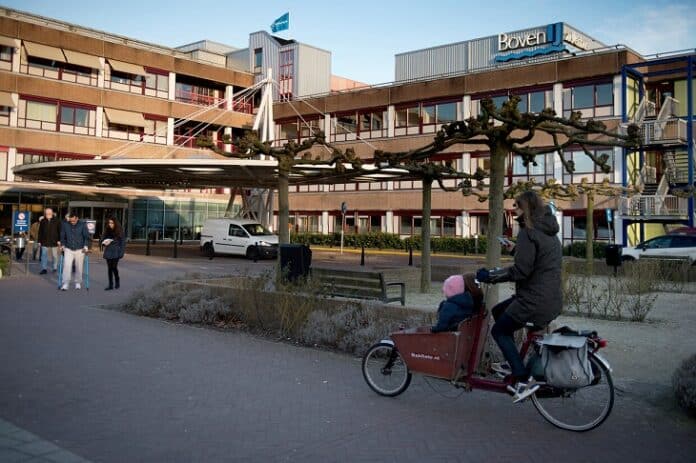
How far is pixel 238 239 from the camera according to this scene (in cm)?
2966

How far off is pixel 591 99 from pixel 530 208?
33.4 metres

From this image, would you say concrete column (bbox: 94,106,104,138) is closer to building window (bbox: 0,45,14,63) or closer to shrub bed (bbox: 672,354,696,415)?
building window (bbox: 0,45,14,63)

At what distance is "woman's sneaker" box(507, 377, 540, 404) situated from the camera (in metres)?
5.23

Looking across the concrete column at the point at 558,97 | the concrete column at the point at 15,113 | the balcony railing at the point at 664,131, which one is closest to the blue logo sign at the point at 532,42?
the concrete column at the point at 558,97

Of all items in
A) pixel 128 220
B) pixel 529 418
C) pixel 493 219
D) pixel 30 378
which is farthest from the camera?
pixel 128 220

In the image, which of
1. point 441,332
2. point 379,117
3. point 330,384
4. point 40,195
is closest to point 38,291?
point 330,384

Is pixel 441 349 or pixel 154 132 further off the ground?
pixel 154 132

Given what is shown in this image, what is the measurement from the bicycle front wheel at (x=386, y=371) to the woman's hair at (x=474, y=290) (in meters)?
0.92

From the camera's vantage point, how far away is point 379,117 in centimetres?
4716

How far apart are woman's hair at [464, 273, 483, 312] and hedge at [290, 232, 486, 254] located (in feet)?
95.9

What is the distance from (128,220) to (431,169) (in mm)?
36475

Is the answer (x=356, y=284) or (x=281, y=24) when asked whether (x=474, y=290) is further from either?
(x=281, y=24)

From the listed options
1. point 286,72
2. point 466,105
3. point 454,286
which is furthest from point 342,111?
point 454,286

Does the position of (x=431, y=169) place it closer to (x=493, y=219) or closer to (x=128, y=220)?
(x=493, y=219)
